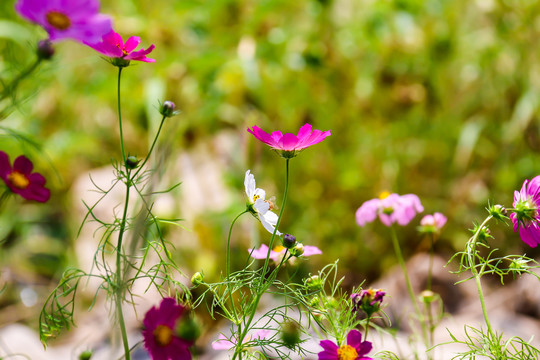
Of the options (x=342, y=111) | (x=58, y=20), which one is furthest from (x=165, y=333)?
(x=342, y=111)

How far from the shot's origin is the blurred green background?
4.35 ft

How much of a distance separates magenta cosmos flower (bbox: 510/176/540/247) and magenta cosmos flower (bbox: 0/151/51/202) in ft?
1.21

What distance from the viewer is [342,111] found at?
142cm

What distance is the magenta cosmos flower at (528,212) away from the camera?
39 cm

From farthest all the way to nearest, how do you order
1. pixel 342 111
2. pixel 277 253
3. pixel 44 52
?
pixel 342 111
pixel 277 253
pixel 44 52

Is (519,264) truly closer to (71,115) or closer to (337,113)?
(337,113)

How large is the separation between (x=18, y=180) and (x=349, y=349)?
29 centimetres

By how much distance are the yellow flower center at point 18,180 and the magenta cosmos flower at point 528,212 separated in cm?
38

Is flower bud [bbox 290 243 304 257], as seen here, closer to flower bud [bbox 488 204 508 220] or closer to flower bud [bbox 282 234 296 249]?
flower bud [bbox 282 234 296 249]

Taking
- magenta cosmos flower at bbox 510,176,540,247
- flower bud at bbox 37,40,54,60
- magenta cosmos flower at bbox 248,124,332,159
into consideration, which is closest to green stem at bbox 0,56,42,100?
flower bud at bbox 37,40,54,60

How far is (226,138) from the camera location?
1721mm

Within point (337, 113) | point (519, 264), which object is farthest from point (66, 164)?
point (519, 264)

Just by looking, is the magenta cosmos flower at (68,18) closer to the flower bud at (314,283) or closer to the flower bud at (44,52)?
the flower bud at (44,52)

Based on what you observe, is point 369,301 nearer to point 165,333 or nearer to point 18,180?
point 165,333
